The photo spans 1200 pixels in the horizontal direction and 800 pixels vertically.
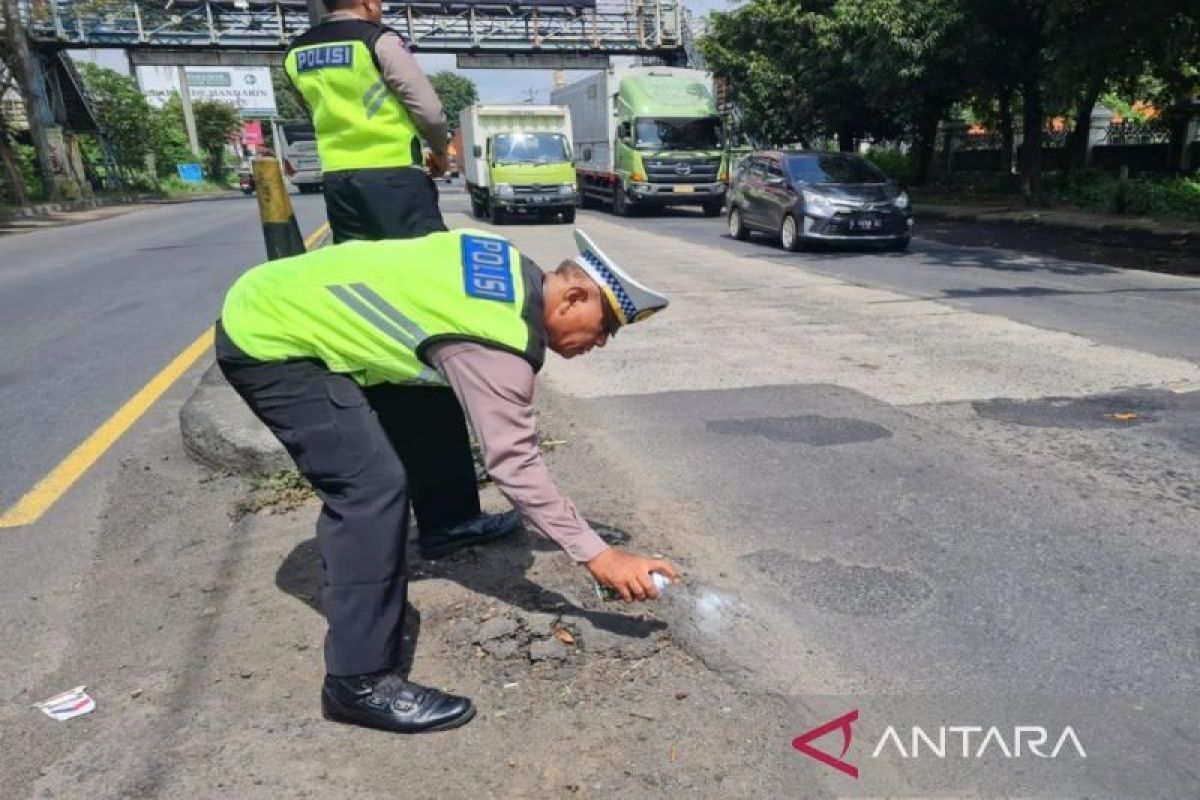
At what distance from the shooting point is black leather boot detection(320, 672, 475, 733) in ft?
7.95

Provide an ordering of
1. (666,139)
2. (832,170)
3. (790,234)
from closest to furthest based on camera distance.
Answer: (790,234) < (832,170) < (666,139)

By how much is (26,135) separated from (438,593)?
40605 millimetres

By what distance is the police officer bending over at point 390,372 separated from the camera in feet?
7.34

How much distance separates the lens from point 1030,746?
2344 millimetres

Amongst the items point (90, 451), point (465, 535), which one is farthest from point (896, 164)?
point (465, 535)

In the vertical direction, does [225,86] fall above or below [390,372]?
above

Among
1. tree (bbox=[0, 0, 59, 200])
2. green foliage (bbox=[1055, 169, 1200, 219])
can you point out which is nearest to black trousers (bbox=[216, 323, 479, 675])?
green foliage (bbox=[1055, 169, 1200, 219])

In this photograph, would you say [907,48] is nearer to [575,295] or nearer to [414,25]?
[575,295]

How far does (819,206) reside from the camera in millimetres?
13688

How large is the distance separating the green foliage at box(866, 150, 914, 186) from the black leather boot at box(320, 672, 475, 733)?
28.7 m

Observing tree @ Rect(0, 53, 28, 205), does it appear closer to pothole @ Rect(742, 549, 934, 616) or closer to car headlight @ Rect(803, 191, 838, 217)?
car headlight @ Rect(803, 191, 838, 217)

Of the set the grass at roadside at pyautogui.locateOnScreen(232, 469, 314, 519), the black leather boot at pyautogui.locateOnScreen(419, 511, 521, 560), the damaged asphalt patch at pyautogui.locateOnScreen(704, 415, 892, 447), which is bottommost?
the damaged asphalt patch at pyautogui.locateOnScreen(704, 415, 892, 447)

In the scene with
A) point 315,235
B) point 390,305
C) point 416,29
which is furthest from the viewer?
point 416,29

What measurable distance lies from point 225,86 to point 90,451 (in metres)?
61.0
